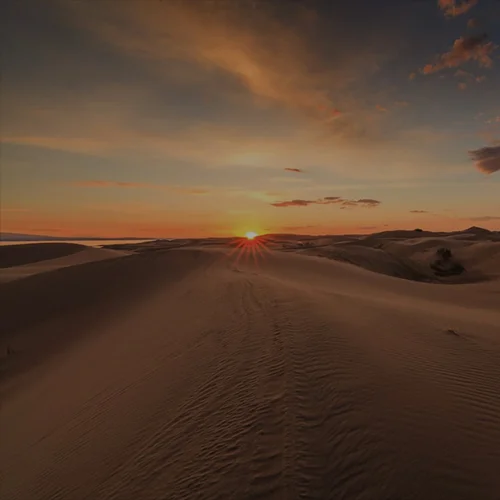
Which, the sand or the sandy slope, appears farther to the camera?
the sandy slope

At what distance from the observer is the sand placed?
2584 millimetres

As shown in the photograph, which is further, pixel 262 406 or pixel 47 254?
pixel 47 254

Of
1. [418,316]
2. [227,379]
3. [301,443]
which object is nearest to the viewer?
[301,443]

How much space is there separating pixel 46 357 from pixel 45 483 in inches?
215

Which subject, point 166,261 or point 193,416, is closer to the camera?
point 193,416

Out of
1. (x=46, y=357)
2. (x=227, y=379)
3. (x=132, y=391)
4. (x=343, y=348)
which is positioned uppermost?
(x=343, y=348)

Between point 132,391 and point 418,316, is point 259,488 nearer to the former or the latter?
point 132,391

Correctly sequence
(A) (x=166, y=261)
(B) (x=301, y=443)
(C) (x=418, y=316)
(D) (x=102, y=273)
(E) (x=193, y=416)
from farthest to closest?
1. (A) (x=166, y=261)
2. (D) (x=102, y=273)
3. (C) (x=418, y=316)
4. (E) (x=193, y=416)
5. (B) (x=301, y=443)

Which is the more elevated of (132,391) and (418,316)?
(418,316)

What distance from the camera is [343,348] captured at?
14.5 ft

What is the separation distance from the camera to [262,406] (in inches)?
136

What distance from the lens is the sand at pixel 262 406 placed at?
2584 millimetres

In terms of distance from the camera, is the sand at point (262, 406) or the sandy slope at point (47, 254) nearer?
the sand at point (262, 406)

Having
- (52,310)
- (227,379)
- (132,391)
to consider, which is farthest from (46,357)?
(227,379)
